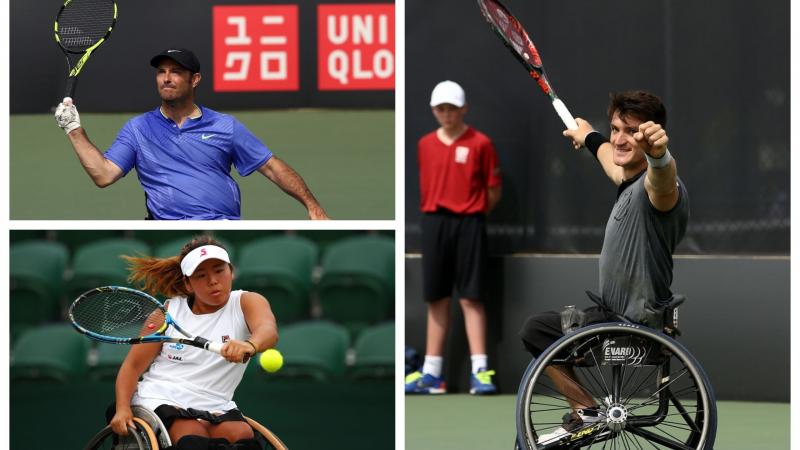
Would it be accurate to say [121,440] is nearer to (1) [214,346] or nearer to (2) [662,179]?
(1) [214,346]

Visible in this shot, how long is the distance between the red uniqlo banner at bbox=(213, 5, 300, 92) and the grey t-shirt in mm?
1842

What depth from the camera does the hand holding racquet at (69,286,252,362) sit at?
4.52 meters

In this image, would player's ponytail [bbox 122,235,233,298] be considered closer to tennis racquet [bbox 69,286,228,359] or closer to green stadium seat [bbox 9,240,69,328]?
tennis racquet [bbox 69,286,228,359]

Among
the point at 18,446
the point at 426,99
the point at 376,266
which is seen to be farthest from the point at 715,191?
the point at 18,446

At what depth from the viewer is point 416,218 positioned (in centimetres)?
726

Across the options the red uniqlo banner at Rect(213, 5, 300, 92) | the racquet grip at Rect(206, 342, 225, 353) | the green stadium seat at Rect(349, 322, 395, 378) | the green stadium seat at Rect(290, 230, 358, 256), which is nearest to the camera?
the racquet grip at Rect(206, 342, 225, 353)

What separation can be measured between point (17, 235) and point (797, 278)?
10.2ft

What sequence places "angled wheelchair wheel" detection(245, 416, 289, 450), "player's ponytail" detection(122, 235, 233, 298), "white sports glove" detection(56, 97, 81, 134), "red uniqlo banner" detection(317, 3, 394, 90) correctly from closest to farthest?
"angled wheelchair wheel" detection(245, 416, 289, 450), "player's ponytail" detection(122, 235, 233, 298), "white sports glove" detection(56, 97, 81, 134), "red uniqlo banner" detection(317, 3, 394, 90)

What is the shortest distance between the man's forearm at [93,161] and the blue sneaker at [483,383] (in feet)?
7.49

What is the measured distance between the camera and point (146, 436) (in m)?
4.42

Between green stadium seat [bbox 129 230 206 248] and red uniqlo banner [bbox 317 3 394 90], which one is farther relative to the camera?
red uniqlo banner [bbox 317 3 394 90]

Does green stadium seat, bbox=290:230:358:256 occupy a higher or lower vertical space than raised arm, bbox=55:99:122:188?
lower

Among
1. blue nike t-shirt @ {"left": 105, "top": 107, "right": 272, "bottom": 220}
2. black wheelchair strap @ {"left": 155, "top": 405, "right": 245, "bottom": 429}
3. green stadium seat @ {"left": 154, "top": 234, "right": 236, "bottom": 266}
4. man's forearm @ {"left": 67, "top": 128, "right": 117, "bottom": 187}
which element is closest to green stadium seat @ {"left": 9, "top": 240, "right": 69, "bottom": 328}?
man's forearm @ {"left": 67, "top": 128, "right": 117, "bottom": 187}

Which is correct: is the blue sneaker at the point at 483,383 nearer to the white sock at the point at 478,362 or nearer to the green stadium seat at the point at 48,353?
the white sock at the point at 478,362
